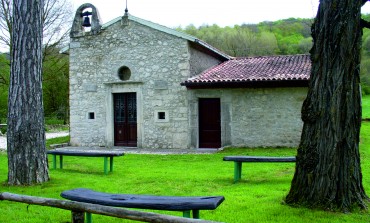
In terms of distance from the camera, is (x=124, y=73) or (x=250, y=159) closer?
(x=250, y=159)

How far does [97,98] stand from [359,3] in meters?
11.5

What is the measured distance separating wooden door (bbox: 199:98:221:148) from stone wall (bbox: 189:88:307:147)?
→ 0.26 metres

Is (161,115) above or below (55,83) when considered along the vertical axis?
below

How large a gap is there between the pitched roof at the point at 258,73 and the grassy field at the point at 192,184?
2.35 metres

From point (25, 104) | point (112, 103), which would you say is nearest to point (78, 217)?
point (25, 104)

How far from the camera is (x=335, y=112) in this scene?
4.91m

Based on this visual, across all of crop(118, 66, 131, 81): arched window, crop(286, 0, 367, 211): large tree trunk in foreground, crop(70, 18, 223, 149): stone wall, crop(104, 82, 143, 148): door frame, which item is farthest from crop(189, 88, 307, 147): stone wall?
crop(286, 0, 367, 211): large tree trunk in foreground

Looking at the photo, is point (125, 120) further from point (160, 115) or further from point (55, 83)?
point (55, 83)

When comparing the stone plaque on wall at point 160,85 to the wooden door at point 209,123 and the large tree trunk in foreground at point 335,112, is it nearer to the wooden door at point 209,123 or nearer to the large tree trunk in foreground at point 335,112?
the wooden door at point 209,123

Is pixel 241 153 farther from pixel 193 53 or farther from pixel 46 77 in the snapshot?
pixel 46 77

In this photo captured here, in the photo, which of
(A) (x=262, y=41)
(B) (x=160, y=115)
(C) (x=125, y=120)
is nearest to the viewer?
(B) (x=160, y=115)

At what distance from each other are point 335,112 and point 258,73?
8.55 meters

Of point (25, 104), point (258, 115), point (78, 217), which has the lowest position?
point (78, 217)

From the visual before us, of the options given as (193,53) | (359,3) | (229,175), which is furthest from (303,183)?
(193,53)
